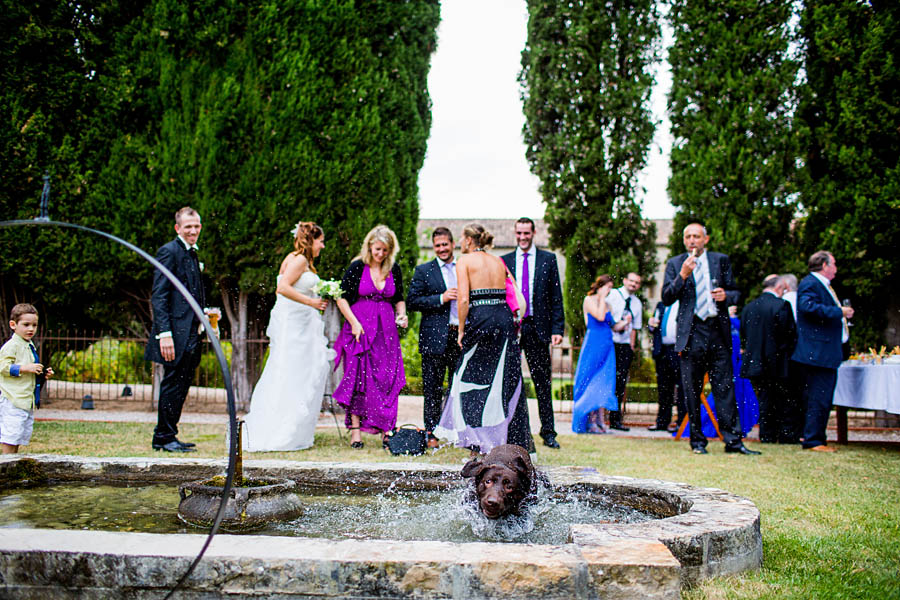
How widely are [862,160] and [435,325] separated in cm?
867

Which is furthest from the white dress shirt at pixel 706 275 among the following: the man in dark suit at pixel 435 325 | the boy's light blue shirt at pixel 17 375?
the boy's light blue shirt at pixel 17 375

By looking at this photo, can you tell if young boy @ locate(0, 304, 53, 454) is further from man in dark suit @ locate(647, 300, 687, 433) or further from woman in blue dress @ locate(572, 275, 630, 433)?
man in dark suit @ locate(647, 300, 687, 433)

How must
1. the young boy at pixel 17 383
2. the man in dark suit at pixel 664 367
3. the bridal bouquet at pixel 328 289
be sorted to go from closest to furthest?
1. the young boy at pixel 17 383
2. the bridal bouquet at pixel 328 289
3. the man in dark suit at pixel 664 367

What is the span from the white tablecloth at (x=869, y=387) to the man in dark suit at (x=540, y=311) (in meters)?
3.37

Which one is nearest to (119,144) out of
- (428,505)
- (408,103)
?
(408,103)

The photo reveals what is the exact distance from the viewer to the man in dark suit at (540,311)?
7434 mm

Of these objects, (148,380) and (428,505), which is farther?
(148,380)

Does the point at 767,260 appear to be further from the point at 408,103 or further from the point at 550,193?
the point at 408,103

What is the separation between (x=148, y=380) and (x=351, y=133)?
28.7ft

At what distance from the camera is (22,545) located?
2670 mm

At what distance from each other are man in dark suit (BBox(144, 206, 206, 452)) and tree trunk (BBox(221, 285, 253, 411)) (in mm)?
5505

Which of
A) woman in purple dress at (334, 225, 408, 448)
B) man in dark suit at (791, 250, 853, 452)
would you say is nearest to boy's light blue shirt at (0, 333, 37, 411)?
woman in purple dress at (334, 225, 408, 448)

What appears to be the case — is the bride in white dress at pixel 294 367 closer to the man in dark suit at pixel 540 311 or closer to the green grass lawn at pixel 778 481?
the green grass lawn at pixel 778 481

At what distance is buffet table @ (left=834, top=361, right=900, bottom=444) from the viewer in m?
7.57
